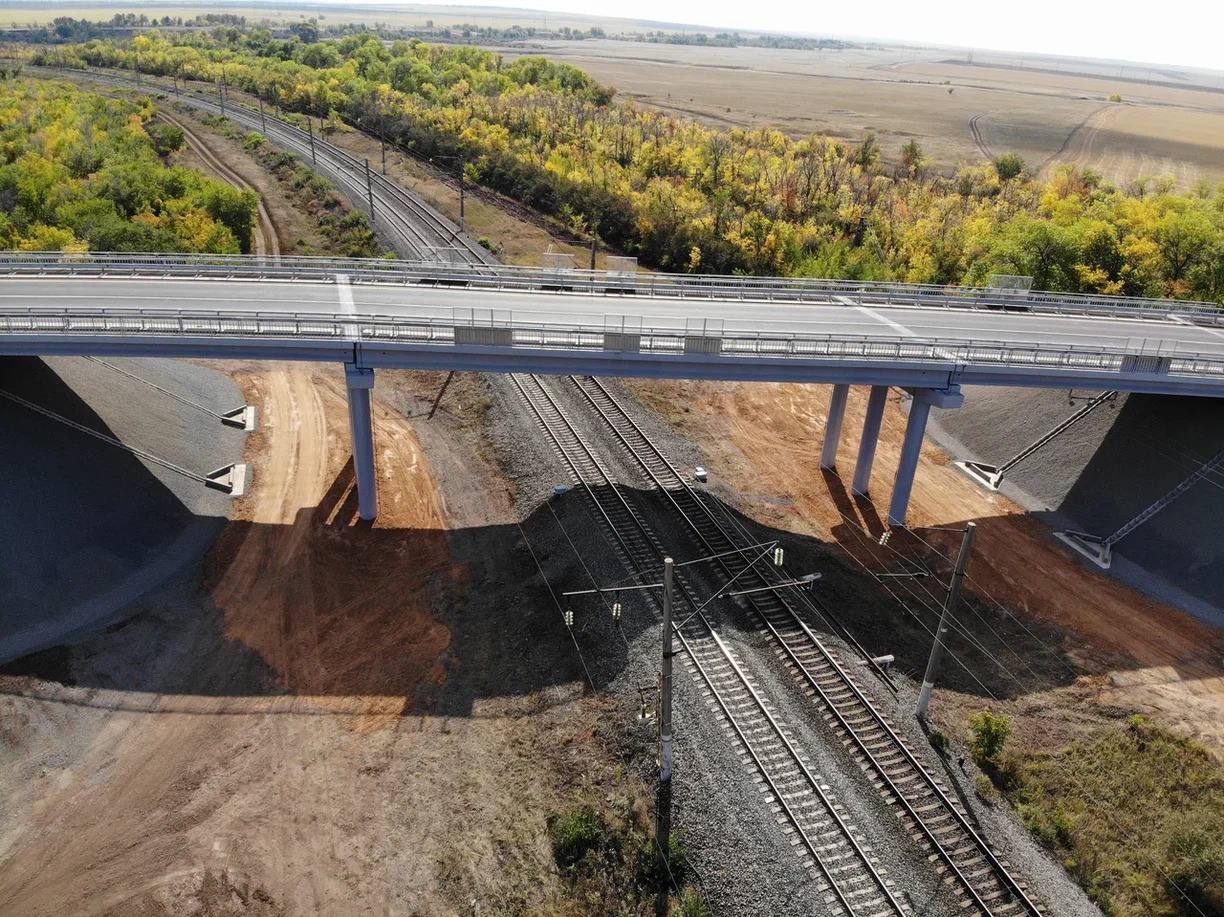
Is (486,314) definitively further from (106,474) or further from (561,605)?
(106,474)

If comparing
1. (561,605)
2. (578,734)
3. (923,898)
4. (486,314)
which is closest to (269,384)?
(486,314)

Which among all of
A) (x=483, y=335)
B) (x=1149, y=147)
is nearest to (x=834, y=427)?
(x=483, y=335)

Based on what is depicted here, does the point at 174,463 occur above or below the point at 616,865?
above

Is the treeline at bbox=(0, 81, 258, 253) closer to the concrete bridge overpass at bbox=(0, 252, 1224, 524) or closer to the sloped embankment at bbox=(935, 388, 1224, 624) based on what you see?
the concrete bridge overpass at bbox=(0, 252, 1224, 524)

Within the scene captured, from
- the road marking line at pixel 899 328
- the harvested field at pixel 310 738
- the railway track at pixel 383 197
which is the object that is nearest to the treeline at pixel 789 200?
the railway track at pixel 383 197

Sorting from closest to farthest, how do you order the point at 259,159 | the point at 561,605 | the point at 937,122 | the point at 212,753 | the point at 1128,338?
the point at 212,753 < the point at 561,605 < the point at 1128,338 < the point at 259,159 < the point at 937,122

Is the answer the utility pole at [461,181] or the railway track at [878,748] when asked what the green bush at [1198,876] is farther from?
the utility pole at [461,181]

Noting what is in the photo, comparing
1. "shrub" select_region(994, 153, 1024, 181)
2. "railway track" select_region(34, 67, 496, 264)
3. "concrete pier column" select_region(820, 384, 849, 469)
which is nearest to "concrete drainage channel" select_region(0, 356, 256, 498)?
"concrete pier column" select_region(820, 384, 849, 469)

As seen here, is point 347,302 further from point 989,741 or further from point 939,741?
point 989,741
